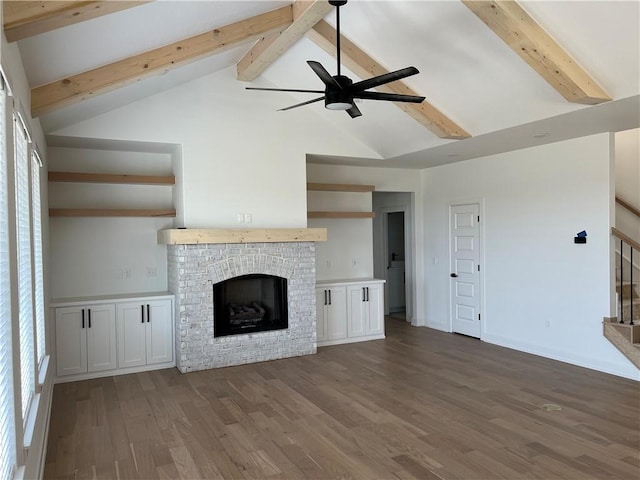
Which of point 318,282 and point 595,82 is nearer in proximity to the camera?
point 595,82

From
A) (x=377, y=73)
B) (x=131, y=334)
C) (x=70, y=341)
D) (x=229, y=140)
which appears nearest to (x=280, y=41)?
(x=377, y=73)

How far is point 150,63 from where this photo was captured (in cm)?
413

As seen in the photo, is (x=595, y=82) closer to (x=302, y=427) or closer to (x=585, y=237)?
(x=585, y=237)

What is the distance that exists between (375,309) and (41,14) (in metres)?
5.89

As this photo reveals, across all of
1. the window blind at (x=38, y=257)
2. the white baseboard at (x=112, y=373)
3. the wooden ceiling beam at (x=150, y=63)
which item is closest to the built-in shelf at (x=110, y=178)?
the window blind at (x=38, y=257)

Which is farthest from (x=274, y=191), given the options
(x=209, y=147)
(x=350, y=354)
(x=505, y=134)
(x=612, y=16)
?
(x=612, y=16)

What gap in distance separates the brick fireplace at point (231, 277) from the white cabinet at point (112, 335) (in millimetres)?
220

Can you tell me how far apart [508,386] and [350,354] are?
2.12 meters

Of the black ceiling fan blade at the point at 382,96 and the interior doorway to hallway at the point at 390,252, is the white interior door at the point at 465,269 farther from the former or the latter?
the black ceiling fan blade at the point at 382,96

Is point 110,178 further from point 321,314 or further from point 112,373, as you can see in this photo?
point 321,314

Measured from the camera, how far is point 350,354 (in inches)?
254

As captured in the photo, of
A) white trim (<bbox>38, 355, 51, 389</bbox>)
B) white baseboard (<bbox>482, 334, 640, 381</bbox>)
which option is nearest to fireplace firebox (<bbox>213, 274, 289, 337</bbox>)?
white trim (<bbox>38, 355, 51, 389</bbox>)

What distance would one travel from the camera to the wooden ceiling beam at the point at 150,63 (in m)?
3.79

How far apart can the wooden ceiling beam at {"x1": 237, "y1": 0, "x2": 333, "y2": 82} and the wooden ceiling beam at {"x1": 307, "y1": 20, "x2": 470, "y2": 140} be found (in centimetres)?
20
